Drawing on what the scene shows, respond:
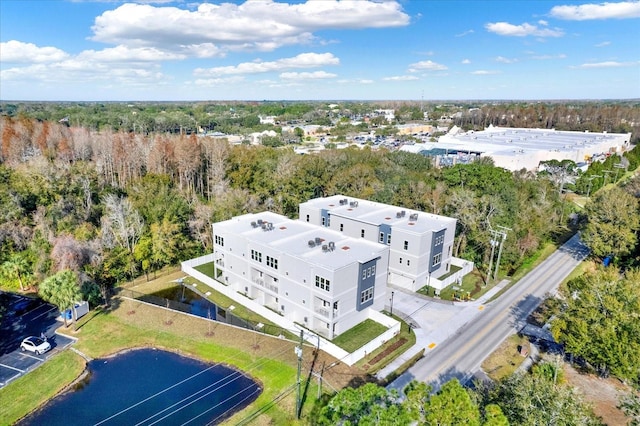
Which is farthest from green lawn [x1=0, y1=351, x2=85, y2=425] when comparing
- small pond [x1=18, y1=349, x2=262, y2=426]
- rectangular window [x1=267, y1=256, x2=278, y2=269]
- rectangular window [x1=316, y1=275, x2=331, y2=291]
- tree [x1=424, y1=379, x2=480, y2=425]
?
tree [x1=424, y1=379, x2=480, y2=425]

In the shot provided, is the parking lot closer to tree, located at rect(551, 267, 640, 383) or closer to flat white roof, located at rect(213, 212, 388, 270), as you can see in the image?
flat white roof, located at rect(213, 212, 388, 270)

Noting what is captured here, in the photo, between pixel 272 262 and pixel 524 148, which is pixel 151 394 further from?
pixel 524 148

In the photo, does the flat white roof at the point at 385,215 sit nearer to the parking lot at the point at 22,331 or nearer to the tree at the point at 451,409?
the tree at the point at 451,409

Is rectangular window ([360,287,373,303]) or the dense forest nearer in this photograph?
rectangular window ([360,287,373,303])

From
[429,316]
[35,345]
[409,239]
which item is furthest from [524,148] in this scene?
[35,345]

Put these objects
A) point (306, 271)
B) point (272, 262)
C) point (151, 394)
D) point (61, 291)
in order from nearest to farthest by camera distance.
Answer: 1. point (151, 394)
2. point (61, 291)
3. point (306, 271)
4. point (272, 262)

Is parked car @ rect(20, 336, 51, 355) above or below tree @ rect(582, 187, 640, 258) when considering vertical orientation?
below

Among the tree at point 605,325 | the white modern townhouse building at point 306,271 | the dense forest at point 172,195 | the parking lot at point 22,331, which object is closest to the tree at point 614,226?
the dense forest at point 172,195
